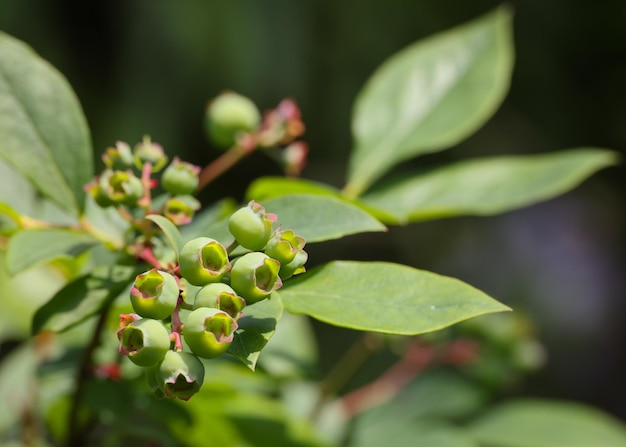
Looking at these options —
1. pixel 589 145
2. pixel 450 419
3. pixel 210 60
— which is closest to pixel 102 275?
pixel 450 419

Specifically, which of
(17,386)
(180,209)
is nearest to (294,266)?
(180,209)

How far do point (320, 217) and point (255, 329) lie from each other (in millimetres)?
107

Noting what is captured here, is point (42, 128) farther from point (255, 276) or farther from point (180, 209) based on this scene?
point (255, 276)

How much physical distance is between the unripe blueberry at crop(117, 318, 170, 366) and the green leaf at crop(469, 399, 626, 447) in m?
0.65

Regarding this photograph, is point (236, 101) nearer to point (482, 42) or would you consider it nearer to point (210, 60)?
point (482, 42)

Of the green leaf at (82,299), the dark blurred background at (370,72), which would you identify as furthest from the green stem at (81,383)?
the dark blurred background at (370,72)

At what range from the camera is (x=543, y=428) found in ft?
3.34

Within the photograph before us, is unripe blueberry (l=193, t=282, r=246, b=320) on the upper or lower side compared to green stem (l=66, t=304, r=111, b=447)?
upper

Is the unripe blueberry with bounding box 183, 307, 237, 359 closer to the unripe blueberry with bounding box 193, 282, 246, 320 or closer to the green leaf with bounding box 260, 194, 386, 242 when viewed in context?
the unripe blueberry with bounding box 193, 282, 246, 320

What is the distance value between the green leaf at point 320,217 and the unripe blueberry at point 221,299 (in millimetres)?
94

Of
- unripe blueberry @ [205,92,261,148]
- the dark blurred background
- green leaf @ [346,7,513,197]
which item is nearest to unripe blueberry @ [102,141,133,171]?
unripe blueberry @ [205,92,261,148]

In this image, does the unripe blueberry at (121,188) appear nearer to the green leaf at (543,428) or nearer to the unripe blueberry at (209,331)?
the unripe blueberry at (209,331)

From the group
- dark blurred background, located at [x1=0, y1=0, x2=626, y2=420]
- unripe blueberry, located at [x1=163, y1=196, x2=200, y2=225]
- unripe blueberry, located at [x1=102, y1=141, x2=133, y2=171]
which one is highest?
unripe blueberry, located at [x1=102, y1=141, x2=133, y2=171]

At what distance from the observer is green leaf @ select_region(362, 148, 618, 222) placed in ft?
2.59
